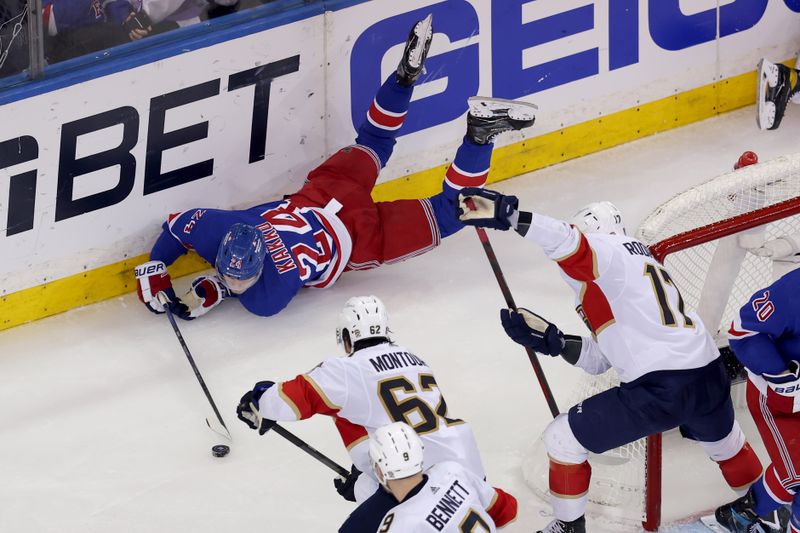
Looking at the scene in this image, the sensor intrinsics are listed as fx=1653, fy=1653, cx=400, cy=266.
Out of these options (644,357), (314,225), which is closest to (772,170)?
(644,357)

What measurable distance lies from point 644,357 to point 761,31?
3.44 meters

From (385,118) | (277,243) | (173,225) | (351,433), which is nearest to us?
(351,433)

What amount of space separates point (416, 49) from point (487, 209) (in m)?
1.89

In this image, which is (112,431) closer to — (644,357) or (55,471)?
(55,471)

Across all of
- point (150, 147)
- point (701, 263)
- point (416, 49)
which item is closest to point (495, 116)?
point (416, 49)

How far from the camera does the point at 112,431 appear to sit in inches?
222

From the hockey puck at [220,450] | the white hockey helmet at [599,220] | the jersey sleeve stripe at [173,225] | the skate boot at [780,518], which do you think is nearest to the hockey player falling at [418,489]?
the white hockey helmet at [599,220]

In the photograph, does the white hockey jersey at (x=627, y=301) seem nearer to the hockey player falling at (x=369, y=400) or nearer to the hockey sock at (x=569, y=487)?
the hockey sock at (x=569, y=487)

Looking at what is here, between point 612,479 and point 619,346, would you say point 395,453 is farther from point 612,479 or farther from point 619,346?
point 612,479

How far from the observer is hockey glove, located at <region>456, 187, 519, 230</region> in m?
4.62

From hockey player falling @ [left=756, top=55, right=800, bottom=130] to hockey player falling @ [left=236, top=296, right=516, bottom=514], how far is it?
85.2 inches

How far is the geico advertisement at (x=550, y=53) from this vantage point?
672 cm

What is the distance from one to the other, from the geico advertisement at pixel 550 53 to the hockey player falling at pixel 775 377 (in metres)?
2.47

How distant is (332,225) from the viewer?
20.6 feet
